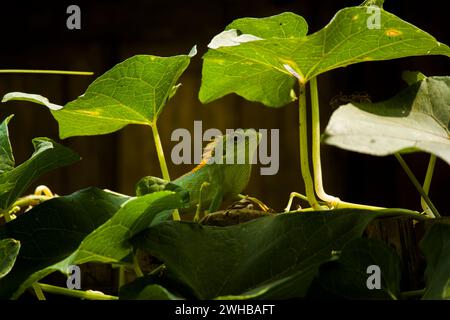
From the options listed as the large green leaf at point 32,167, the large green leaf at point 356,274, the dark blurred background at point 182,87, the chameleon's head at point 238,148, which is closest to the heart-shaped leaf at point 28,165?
the large green leaf at point 32,167

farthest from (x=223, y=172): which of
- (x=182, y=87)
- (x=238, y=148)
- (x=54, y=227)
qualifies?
(x=182, y=87)

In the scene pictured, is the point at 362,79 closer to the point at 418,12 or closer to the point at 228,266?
the point at 418,12

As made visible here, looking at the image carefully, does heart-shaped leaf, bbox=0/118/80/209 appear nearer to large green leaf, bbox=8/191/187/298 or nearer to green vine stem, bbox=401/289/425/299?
large green leaf, bbox=8/191/187/298

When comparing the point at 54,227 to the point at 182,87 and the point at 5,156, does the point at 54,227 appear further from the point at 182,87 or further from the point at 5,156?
the point at 182,87

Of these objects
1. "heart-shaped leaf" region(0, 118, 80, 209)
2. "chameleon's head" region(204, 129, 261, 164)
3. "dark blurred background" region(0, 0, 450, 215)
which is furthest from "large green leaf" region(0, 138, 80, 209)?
"dark blurred background" region(0, 0, 450, 215)
